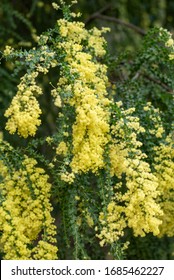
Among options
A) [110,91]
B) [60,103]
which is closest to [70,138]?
[60,103]

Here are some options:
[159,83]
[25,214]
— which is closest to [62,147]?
[25,214]

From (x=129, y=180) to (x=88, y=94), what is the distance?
11.8 inches

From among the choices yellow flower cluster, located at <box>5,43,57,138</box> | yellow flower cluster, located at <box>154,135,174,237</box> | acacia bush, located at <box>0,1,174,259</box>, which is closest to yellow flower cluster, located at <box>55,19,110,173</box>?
acacia bush, located at <box>0,1,174,259</box>

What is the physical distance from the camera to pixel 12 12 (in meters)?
3.05

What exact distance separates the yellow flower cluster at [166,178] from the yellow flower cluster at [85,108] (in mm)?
217

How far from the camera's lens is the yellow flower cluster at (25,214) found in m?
1.76

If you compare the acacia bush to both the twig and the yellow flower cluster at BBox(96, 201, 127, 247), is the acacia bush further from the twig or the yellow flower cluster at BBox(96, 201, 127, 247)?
the twig

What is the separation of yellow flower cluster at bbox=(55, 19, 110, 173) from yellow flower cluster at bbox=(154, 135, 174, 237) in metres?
0.22

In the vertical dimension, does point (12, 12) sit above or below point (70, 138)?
above

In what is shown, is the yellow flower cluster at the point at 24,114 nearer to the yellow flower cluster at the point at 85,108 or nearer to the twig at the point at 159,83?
the yellow flower cluster at the point at 85,108

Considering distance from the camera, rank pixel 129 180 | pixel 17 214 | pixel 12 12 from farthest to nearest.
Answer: pixel 12 12
pixel 17 214
pixel 129 180

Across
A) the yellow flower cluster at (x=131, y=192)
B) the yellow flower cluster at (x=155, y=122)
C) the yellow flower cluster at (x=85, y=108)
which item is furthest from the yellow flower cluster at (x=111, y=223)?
the yellow flower cluster at (x=155, y=122)

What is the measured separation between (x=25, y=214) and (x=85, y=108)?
1.33 feet
